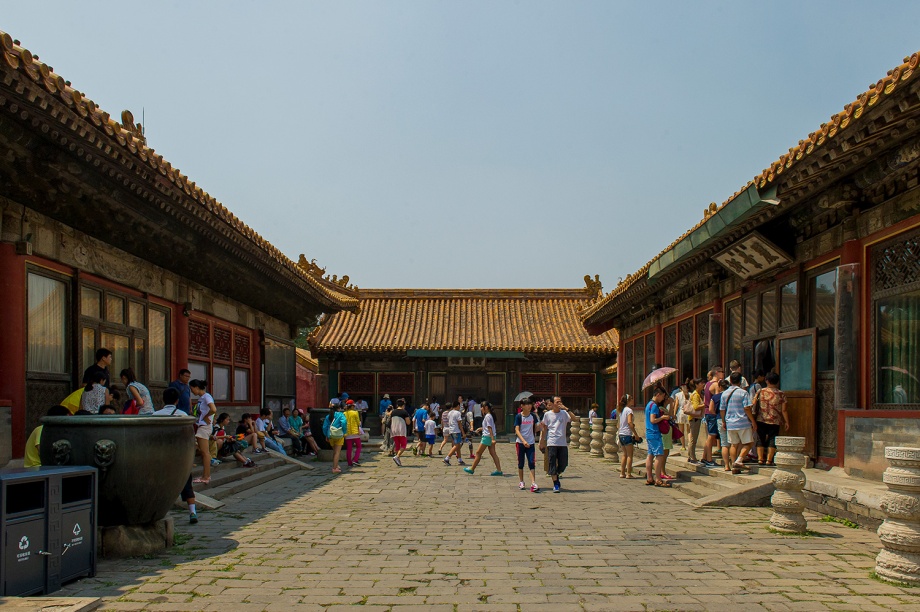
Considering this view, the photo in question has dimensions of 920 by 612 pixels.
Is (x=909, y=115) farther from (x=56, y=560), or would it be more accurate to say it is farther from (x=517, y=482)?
(x=517, y=482)

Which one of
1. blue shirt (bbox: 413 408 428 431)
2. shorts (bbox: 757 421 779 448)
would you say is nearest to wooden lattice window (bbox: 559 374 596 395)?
blue shirt (bbox: 413 408 428 431)

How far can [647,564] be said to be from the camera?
22.2ft

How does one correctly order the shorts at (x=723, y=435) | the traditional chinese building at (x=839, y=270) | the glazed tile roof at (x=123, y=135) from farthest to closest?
the shorts at (x=723, y=435), the traditional chinese building at (x=839, y=270), the glazed tile roof at (x=123, y=135)

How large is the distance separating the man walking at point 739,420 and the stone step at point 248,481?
672 centimetres

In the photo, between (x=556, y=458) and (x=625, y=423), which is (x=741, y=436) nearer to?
(x=556, y=458)

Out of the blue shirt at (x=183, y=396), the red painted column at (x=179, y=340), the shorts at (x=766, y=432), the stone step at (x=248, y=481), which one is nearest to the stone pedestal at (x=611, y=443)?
the stone step at (x=248, y=481)

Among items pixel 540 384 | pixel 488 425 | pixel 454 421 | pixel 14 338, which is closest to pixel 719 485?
pixel 488 425

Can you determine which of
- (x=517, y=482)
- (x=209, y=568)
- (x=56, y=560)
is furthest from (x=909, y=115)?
(x=517, y=482)

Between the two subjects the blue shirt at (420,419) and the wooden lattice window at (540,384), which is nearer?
the blue shirt at (420,419)

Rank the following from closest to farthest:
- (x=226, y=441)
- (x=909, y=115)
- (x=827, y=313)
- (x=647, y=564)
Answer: (x=647, y=564) → (x=909, y=115) → (x=827, y=313) → (x=226, y=441)

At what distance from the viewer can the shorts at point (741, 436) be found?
1098cm

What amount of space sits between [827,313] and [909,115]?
4.19 metres

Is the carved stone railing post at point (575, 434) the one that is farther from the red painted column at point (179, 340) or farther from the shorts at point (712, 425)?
the red painted column at point (179, 340)

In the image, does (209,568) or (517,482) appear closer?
(209,568)
